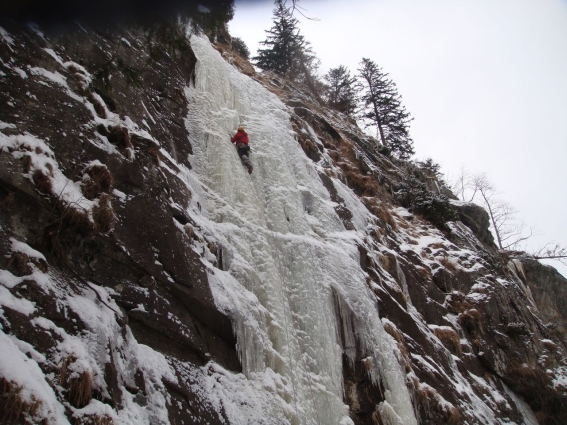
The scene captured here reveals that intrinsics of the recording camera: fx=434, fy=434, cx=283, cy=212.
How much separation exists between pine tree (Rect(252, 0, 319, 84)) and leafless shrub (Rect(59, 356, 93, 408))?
2396 cm

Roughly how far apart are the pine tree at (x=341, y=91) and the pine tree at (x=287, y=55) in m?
1.57

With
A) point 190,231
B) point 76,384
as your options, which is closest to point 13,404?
point 76,384

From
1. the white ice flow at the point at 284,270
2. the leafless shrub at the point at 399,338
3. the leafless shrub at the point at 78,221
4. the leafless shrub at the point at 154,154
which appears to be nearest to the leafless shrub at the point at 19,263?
the leafless shrub at the point at 78,221

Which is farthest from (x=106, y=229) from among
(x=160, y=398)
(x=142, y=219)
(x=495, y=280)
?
(x=495, y=280)

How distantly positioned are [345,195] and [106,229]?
26.2 ft

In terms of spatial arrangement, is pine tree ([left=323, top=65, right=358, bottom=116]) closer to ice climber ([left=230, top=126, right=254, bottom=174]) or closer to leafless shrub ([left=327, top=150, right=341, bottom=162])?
leafless shrub ([left=327, top=150, right=341, bottom=162])

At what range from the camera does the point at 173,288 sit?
602 cm

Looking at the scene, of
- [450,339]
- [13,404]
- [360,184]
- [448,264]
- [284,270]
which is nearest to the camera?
[13,404]

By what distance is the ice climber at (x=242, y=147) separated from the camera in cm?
1017

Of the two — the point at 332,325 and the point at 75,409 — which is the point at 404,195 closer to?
the point at 332,325

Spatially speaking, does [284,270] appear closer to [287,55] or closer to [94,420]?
[94,420]

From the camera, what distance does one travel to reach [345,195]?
12477 mm

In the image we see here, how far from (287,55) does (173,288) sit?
24296 mm

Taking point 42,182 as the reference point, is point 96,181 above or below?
above
